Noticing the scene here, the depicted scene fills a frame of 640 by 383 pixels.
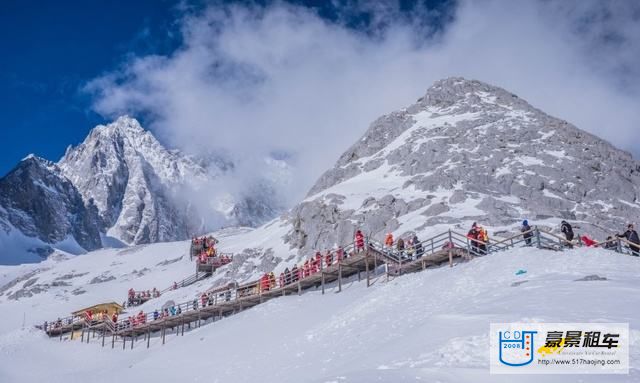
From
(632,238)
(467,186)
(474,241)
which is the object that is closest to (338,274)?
(474,241)

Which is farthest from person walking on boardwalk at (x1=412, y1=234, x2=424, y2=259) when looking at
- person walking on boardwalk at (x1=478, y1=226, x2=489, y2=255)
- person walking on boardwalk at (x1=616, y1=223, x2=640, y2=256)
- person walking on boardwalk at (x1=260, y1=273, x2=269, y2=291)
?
person walking on boardwalk at (x1=260, y1=273, x2=269, y2=291)

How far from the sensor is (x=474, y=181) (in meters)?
65.8

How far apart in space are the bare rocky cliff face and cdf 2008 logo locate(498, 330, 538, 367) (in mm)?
36312

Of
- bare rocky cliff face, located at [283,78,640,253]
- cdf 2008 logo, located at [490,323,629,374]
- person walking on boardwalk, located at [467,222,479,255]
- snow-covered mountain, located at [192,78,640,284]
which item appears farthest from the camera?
bare rocky cliff face, located at [283,78,640,253]

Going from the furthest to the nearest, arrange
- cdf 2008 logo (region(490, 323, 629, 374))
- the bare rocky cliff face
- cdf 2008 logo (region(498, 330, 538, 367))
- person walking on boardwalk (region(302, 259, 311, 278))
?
1. the bare rocky cliff face
2. person walking on boardwalk (region(302, 259, 311, 278))
3. cdf 2008 logo (region(498, 330, 538, 367))
4. cdf 2008 logo (region(490, 323, 629, 374))

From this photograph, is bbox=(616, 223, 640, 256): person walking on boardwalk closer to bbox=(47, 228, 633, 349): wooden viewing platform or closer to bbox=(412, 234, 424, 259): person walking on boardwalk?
bbox=(47, 228, 633, 349): wooden viewing platform

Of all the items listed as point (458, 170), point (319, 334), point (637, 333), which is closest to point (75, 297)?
point (458, 170)

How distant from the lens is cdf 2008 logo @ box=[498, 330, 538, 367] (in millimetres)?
11172

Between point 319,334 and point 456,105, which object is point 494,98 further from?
point 319,334

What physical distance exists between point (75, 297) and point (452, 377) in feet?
246

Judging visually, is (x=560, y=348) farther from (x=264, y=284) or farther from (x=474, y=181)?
(x=474, y=181)

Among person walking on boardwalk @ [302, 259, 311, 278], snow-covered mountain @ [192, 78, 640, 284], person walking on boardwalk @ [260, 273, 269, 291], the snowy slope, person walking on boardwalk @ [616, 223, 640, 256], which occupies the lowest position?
the snowy slope

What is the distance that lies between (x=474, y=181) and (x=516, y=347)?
56.0 meters

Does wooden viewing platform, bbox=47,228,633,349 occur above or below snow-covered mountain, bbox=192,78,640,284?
below
